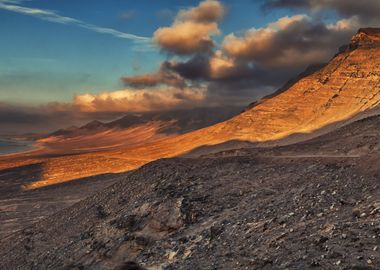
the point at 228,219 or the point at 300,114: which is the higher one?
the point at 300,114

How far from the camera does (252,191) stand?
26.9 m

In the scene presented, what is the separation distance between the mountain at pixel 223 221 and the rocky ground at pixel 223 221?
54mm

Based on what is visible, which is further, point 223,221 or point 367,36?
point 367,36

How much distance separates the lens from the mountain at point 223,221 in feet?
56.5

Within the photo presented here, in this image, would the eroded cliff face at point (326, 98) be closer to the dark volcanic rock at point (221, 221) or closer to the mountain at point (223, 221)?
the mountain at point (223, 221)

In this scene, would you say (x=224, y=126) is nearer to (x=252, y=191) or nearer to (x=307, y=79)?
(x=307, y=79)

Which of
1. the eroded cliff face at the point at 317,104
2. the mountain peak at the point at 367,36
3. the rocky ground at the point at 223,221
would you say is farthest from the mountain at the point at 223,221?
the mountain peak at the point at 367,36

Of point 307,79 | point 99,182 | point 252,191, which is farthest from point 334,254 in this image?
point 307,79

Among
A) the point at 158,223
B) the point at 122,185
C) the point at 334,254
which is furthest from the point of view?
the point at 122,185

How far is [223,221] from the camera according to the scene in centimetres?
2303

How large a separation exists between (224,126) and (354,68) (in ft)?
112

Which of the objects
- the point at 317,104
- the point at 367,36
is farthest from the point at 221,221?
the point at 367,36

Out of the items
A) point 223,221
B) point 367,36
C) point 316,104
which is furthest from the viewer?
point 367,36

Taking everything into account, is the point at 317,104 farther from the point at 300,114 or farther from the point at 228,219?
the point at 228,219
